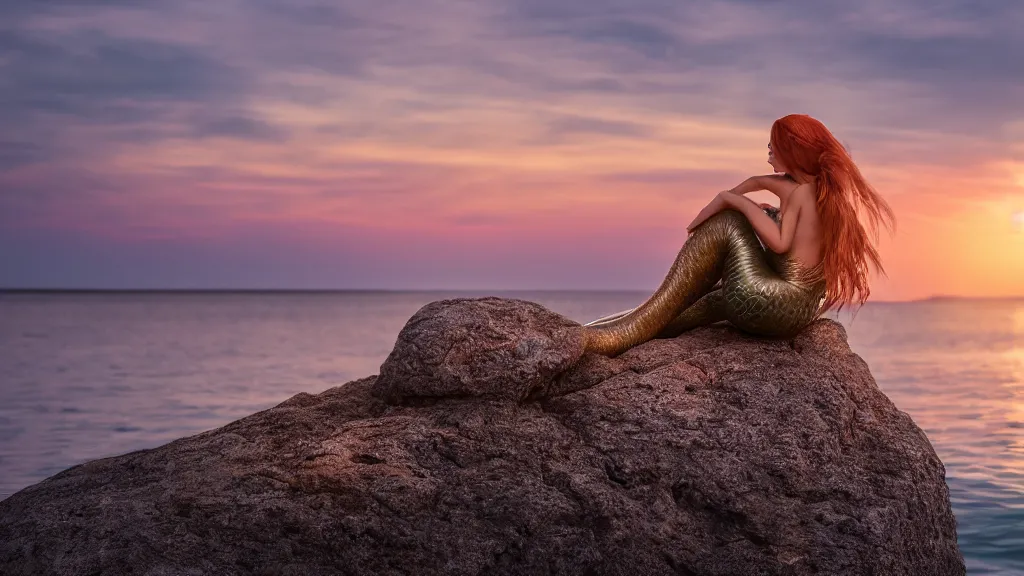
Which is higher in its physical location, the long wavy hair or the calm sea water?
the long wavy hair

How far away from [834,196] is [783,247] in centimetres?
58

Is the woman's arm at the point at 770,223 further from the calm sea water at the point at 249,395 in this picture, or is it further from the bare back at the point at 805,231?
the calm sea water at the point at 249,395

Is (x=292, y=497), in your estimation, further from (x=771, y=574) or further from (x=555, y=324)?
(x=771, y=574)

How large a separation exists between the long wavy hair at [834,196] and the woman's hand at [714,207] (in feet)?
2.00

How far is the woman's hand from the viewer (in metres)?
8.06

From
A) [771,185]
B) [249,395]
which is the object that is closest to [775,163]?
[771,185]

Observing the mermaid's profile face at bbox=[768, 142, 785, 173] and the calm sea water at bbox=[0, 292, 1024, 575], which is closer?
the mermaid's profile face at bbox=[768, 142, 785, 173]

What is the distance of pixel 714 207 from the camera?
811cm

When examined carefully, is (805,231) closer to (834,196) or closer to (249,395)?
(834,196)

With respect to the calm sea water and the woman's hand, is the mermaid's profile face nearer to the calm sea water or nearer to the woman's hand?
the woman's hand

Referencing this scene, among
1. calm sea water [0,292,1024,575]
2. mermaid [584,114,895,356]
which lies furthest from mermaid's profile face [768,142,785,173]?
calm sea water [0,292,1024,575]

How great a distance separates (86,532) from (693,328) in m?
5.11

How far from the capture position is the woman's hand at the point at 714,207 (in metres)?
8.06

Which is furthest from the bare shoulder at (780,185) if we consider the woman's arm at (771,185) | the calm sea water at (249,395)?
the calm sea water at (249,395)
